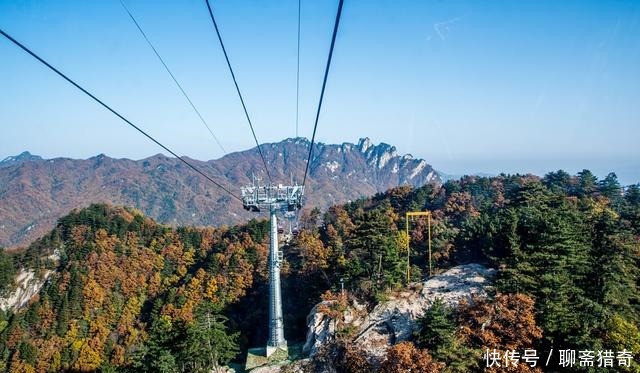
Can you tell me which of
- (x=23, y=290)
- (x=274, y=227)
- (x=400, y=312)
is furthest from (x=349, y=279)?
(x=23, y=290)

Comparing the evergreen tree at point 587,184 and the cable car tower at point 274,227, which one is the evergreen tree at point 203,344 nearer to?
the cable car tower at point 274,227

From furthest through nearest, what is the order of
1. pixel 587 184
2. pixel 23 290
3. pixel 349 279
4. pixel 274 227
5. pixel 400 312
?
pixel 23 290 < pixel 587 184 < pixel 274 227 < pixel 349 279 < pixel 400 312

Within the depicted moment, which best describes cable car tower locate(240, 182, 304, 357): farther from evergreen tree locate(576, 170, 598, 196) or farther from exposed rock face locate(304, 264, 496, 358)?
evergreen tree locate(576, 170, 598, 196)

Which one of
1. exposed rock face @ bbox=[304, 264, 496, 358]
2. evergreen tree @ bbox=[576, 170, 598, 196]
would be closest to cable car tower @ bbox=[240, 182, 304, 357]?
exposed rock face @ bbox=[304, 264, 496, 358]

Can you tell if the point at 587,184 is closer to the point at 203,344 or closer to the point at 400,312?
the point at 400,312

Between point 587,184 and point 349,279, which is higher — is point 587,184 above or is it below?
above

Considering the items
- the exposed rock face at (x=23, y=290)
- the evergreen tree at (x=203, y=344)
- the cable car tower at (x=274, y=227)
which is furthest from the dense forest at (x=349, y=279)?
the cable car tower at (x=274, y=227)
